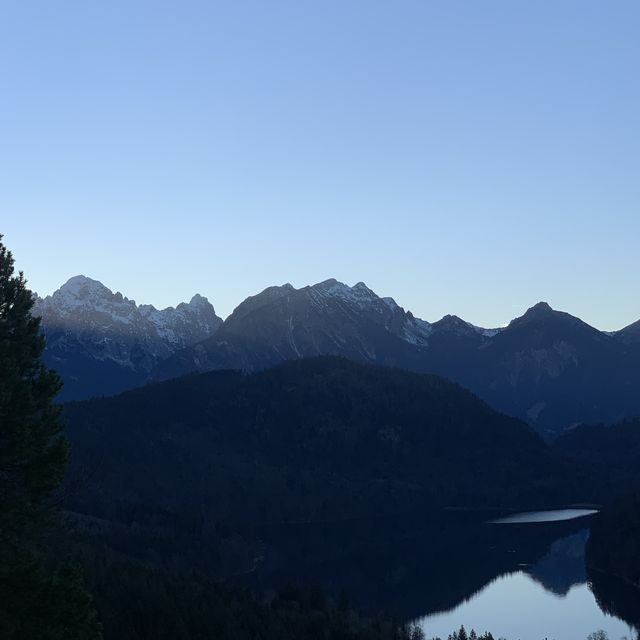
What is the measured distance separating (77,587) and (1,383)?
8029 millimetres

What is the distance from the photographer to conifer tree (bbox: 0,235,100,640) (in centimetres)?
3291

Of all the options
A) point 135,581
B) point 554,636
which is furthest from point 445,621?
point 135,581

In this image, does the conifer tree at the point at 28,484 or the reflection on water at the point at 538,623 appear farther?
the reflection on water at the point at 538,623

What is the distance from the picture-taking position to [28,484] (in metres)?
35.5

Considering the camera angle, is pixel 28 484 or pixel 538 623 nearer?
pixel 28 484

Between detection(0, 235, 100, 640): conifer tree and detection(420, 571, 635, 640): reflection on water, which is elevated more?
detection(0, 235, 100, 640): conifer tree

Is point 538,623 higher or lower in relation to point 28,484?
lower

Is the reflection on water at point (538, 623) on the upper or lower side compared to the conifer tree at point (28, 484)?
lower

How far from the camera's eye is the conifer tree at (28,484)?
32.9 meters

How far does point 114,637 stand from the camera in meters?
122

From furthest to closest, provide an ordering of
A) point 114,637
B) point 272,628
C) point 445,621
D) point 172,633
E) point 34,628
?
point 445,621 → point 272,628 → point 172,633 → point 114,637 → point 34,628

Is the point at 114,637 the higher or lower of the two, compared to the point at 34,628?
lower

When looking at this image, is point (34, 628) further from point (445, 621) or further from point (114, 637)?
point (445, 621)

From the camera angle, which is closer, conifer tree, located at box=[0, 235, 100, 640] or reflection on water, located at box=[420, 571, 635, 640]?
conifer tree, located at box=[0, 235, 100, 640]
